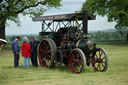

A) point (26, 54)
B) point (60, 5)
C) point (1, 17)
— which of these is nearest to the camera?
point (26, 54)

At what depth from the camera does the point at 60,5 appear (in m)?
33.0

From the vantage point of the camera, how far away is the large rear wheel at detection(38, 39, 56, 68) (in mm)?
12773

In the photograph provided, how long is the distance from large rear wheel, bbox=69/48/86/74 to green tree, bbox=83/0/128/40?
28931mm

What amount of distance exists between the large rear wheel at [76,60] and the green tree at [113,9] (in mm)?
28931

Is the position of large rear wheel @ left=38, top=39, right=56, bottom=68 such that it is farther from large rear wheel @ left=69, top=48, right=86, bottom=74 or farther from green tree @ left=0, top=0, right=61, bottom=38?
green tree @ left=0, top=0, right=61, bottom=38

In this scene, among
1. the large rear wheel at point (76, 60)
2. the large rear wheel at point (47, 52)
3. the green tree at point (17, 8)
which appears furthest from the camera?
the green tree at point (17, 8)

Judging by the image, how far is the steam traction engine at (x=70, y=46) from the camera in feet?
38.8

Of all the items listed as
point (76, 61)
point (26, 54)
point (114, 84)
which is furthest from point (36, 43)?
point (114, 84)

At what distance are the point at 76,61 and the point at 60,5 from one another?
21968 mm

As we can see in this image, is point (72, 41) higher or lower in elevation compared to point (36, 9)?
lower

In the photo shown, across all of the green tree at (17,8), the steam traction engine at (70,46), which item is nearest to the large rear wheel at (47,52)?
the steam traction engine at (70,46)

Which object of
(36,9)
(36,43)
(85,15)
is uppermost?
(36,9)

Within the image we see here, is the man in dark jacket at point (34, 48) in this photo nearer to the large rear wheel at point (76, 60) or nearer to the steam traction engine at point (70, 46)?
the steam traction engine at point (70, 46)

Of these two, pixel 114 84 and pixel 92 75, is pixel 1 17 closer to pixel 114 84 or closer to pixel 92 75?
pixel 92 75
